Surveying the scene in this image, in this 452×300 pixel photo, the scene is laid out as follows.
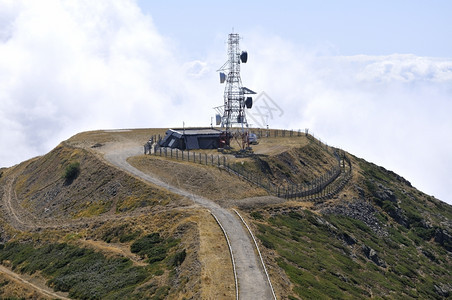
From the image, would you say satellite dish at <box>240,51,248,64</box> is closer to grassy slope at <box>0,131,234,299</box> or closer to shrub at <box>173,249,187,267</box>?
grassy slope at <box>0,131,234,299</box>

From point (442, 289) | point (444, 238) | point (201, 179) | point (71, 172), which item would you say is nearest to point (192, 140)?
point (201, 179)

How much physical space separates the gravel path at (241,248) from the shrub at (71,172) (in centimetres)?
707

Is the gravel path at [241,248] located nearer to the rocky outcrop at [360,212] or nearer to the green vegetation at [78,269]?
the green vegetation at [78,269]

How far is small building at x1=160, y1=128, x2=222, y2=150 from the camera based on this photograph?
283ft

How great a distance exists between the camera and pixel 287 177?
77.4 metres

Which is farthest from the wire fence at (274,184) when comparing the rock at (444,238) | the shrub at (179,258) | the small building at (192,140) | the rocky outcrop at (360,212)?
the shrub at (179,258)

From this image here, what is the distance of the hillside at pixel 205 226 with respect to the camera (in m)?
41.3

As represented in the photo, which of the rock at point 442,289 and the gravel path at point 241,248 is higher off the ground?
the gravel path at point 241,248

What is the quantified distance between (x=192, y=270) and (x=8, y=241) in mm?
33682

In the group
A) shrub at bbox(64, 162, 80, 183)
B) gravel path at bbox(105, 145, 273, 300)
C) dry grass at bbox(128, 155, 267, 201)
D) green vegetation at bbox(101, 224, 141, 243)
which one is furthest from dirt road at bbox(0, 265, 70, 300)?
shrub at bbox(64, 162, 80, 183)

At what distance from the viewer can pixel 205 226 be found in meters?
48.0

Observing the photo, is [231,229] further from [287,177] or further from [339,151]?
[339,151]

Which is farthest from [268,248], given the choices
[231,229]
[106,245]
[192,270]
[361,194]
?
[361,194]

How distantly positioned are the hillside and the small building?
20.2 ft
